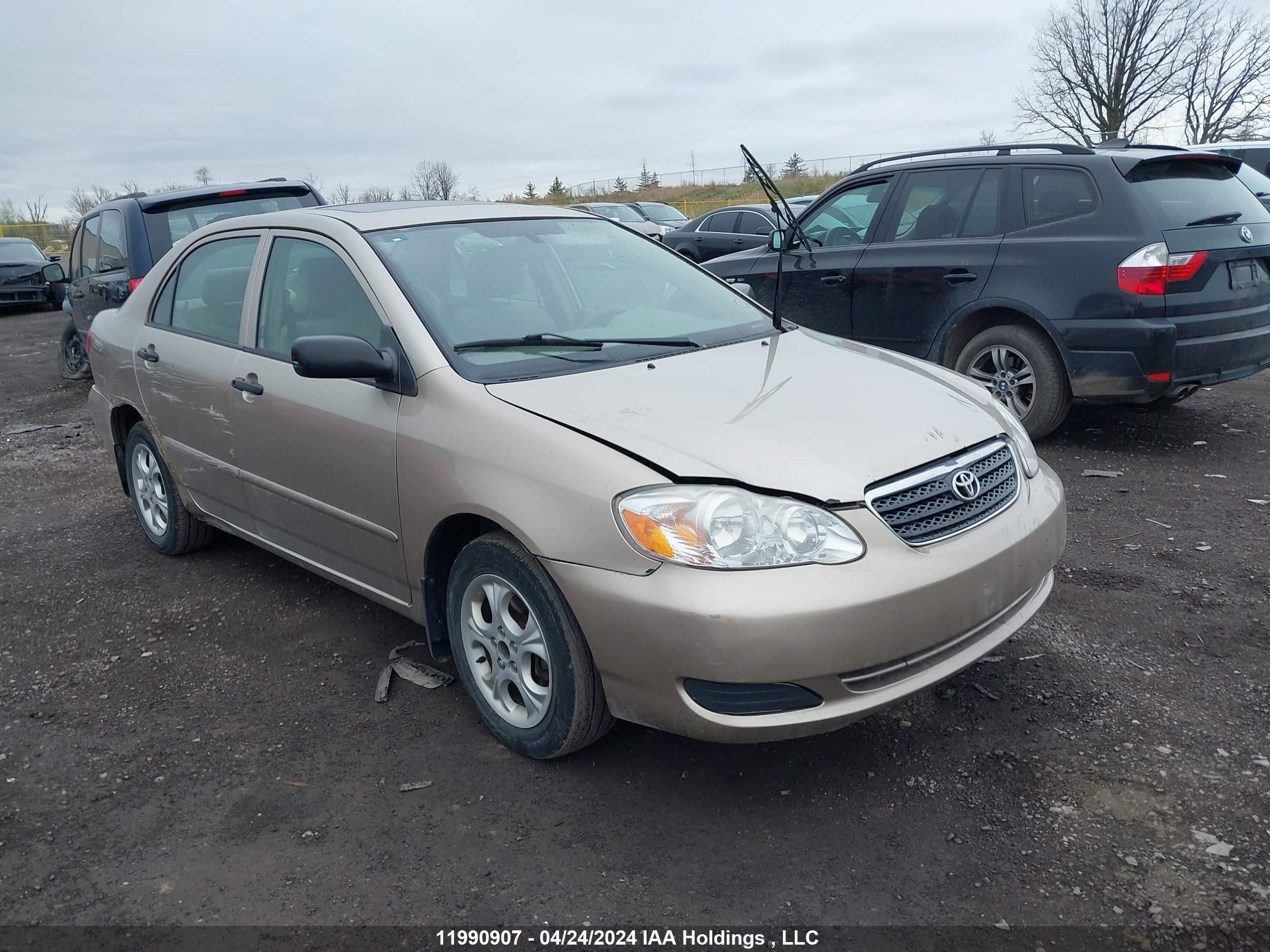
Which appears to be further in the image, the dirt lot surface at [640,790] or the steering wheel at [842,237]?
the steering wheel at [842,237]

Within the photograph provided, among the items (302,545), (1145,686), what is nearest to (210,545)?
(302,545)

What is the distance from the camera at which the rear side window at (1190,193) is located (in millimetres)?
5770

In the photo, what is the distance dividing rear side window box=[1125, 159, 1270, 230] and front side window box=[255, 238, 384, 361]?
4.54m

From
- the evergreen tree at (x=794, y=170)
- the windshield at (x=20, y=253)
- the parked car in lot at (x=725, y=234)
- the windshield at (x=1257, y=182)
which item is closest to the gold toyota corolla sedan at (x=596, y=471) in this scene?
the windshield at (x=1257, y=182)

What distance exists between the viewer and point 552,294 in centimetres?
378

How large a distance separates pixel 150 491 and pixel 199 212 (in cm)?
376

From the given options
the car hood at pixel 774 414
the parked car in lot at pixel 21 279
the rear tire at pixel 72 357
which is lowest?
the rear tire at pixel 72 357

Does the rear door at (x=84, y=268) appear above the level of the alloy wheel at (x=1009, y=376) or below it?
above

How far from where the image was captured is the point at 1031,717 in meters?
3.23

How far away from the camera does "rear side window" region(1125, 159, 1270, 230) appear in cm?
577

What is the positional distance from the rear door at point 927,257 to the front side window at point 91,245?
6.74 meters

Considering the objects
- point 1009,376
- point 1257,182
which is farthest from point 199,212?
point 1257,182

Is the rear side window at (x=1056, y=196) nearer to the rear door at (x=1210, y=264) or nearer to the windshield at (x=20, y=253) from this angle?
the rear door at (x=1210, y=264)

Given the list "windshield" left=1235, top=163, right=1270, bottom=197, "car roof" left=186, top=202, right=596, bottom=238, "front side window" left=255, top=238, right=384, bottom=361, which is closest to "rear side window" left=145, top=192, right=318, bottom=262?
"car roof" left=186, top=202, right=596, bottom=238
